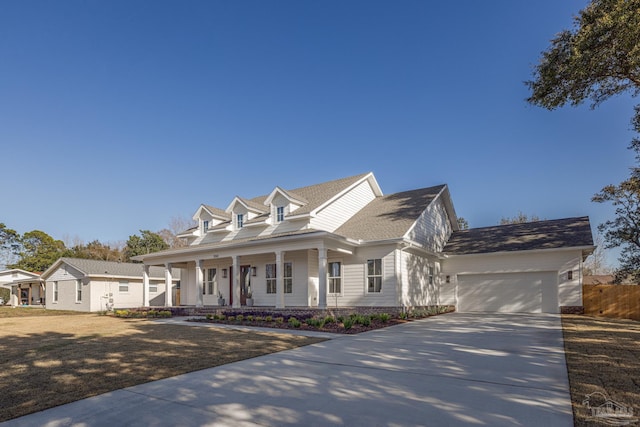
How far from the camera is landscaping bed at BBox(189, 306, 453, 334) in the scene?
12.7 metres

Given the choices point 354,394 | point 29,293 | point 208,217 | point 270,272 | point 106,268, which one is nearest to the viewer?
point 354,394

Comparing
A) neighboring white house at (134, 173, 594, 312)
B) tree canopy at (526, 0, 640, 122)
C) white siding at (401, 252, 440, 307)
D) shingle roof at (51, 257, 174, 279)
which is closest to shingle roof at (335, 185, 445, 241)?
neighboring white house at (134, 173, 594, 312)

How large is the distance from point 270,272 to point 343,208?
5230 mm

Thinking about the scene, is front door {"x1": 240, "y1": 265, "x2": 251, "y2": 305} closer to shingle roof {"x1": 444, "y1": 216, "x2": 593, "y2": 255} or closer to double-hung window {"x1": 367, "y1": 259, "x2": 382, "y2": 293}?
double-hung window {"x1": 367, "y1": 259, "x2": 382, "y2": 293}

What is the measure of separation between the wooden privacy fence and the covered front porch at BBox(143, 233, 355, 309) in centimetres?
1111

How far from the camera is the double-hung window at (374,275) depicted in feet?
54.9

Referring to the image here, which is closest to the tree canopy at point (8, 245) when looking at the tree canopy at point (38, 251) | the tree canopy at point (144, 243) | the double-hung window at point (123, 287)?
the tree canopy at point (38, 251)

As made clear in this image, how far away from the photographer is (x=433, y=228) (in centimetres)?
2088

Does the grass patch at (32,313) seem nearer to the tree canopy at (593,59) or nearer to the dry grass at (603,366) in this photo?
the dry grass at (603,366)

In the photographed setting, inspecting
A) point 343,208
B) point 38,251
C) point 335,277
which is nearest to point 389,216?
point 343,208

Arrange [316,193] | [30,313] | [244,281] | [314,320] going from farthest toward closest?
1. [30,313]
2. [316,193]
3. [244,281]
4. [314,320]

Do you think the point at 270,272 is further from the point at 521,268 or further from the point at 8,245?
the point at 8,245

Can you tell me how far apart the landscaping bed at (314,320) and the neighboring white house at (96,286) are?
12327 millimetres

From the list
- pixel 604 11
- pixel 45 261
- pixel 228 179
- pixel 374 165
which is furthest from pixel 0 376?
pixel 45 261
